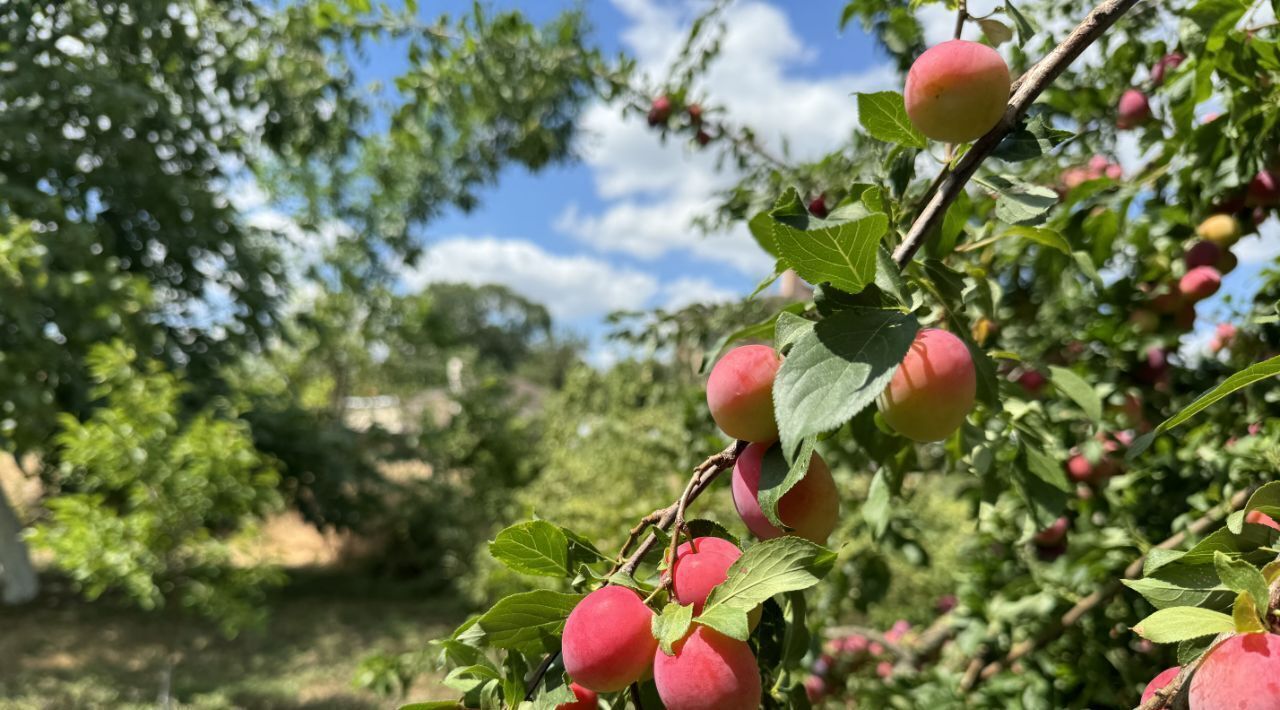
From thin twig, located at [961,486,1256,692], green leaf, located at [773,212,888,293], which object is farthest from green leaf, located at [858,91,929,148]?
thin twig, located at [961,486,1256,692]

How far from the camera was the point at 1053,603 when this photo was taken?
3.29 ft

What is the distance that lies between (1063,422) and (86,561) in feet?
11.8

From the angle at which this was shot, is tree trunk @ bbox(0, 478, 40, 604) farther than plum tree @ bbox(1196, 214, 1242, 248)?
Yes

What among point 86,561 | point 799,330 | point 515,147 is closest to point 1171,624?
point 799,330

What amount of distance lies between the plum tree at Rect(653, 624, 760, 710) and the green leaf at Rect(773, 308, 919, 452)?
130 millimetres

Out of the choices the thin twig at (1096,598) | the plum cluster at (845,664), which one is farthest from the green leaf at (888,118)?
the plum cluster at (845,664)

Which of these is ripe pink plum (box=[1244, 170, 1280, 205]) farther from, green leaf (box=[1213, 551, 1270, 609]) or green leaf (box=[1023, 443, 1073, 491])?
green leaf (box=[1213, 551, 1270, 609])

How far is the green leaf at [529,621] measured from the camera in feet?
1.51

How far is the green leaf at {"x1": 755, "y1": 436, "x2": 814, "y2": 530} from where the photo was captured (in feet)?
1.28

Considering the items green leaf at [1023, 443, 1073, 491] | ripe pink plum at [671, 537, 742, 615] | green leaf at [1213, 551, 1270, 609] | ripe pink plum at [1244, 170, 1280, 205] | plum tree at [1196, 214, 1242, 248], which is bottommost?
green leaf at [1213, 551, 1270, 609]

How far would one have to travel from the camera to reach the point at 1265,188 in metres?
0.92

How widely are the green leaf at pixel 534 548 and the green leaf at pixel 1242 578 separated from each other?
333 mm

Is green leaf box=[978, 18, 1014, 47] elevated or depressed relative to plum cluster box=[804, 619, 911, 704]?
elevated

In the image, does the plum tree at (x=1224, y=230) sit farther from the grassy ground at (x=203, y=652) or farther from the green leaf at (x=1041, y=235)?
the grassy ground at (x=203, y=652)
